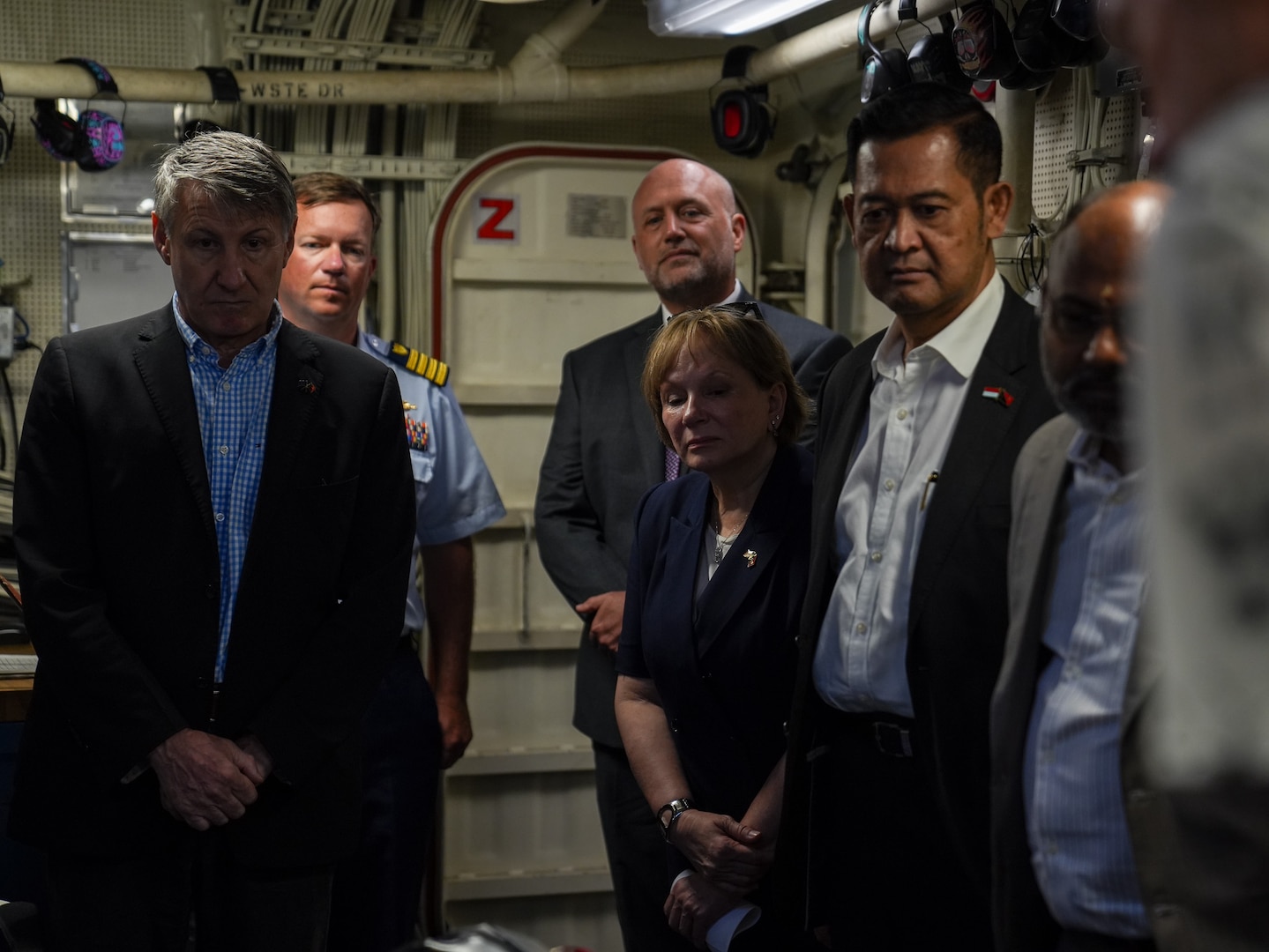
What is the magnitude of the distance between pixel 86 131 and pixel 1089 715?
137 inches

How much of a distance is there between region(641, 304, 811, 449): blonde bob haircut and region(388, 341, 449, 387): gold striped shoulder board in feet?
2.86

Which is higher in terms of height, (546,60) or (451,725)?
(546,60)

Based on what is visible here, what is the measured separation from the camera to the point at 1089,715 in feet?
4.31

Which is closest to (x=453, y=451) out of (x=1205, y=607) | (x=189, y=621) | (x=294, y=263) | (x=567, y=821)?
(x=294, y=263)

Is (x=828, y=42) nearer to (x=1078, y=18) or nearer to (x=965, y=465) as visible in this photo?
(x=1078, y=18)

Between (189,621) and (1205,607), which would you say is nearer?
(1205,607)

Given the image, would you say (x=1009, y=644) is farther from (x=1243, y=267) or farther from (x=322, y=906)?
(x=322, y=906)

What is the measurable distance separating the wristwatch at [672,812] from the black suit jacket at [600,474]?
0.60m

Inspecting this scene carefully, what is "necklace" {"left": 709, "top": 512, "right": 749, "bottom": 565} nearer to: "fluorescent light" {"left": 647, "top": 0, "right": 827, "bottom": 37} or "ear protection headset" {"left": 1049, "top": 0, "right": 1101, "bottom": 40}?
"ear protection headset" {"left": 1049, "top": 0, "right": 1101, "bottom": 40}

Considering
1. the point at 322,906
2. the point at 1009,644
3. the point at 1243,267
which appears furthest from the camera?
the point at 322,906

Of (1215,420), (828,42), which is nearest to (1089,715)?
(1215,420)

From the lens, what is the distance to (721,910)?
7.32 ft

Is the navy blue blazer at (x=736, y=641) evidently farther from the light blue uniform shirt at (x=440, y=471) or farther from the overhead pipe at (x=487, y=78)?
the overhead pipe at (x=487, y=78)

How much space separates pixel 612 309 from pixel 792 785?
2.54 metres
